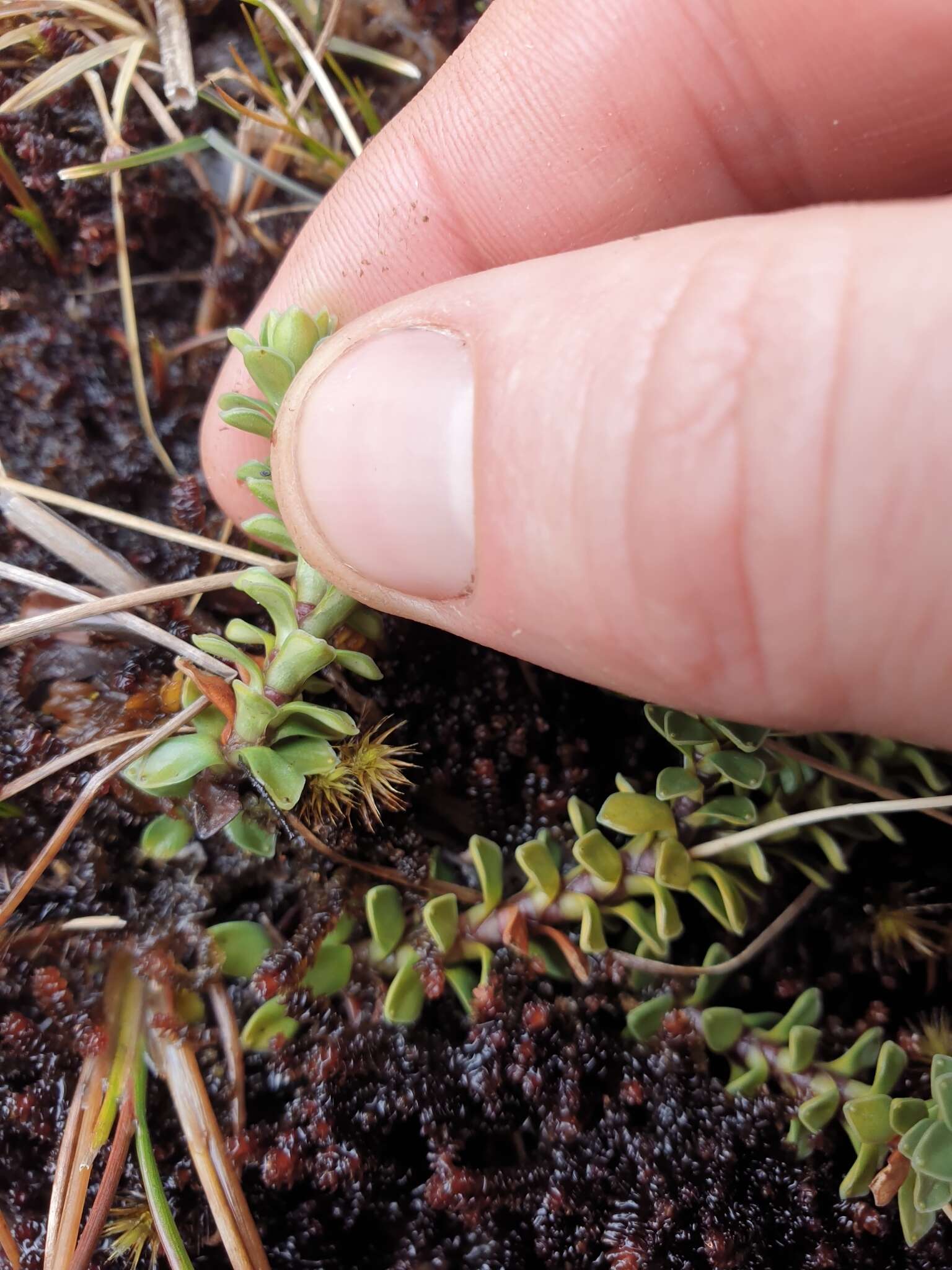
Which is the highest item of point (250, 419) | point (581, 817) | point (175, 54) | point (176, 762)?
point (175, 54)

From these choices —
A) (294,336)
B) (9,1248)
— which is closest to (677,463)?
(294,336)

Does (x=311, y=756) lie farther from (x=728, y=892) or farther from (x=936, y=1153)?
(x=936, y=1153)

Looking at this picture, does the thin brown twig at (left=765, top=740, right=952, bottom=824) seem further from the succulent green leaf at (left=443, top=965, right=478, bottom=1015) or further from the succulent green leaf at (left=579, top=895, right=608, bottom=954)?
the succulent green leaf at (left=443, top=965, right=478, bottom=1015)

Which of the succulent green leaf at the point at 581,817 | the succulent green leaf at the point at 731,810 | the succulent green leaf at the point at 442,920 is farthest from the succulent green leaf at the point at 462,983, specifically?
the succulent green leaf at the point at 731,810

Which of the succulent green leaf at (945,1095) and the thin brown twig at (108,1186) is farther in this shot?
the thin brown twig at (108,1186)

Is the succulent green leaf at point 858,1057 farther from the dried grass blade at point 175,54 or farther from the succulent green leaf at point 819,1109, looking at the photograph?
the dried grass blade at point 175,54

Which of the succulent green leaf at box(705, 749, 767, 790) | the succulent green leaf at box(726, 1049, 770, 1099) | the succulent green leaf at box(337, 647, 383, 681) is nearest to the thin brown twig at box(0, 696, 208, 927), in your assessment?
the succulent green leaf at box(337, 647, 383, 681)

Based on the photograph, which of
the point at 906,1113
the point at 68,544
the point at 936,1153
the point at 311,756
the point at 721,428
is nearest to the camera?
the point at 721,428
